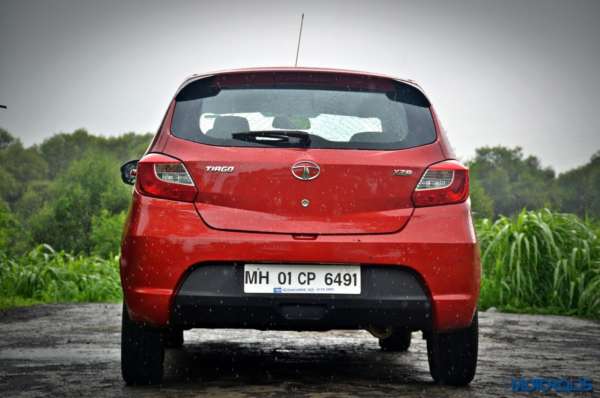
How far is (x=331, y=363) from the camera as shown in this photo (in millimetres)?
6371

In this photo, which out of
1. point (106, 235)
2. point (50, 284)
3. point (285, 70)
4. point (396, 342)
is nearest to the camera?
point (285, 70)

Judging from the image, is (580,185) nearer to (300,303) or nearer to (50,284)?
(50,284)

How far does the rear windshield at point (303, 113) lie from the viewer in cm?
473

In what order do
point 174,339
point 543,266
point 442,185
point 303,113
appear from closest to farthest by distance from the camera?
point 442,185 < point 303,113 < point 174,339 < point 543,266

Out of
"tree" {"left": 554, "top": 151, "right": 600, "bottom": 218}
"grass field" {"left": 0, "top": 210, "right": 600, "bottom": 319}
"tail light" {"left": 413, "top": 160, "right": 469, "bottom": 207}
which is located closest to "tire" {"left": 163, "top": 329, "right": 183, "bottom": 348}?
"tail light" {"left": 413, "top": 160, "right": 469, "bottom": 207}

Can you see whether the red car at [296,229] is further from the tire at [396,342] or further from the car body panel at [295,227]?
the tire at [396,342]

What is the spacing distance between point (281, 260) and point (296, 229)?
0.16 meters

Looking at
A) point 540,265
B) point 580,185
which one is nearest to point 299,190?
point 540,265

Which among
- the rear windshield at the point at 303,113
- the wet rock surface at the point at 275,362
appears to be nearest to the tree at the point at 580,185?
the wet rock surface at the point at 275,362

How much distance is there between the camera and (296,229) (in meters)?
4.51

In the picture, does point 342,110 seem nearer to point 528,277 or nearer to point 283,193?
point 283,193

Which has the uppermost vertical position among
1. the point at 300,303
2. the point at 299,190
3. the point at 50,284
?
the point at 299,190

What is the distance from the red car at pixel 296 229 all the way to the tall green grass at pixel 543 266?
23.7 feet

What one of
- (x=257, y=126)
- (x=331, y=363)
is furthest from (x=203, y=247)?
(x=331, y=363)
